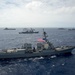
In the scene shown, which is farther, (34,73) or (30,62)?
(30,62)

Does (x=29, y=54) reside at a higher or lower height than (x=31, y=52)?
lower

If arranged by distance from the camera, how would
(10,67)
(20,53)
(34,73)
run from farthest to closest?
1. (20,53)
2. (10,67)
3. (34,73)

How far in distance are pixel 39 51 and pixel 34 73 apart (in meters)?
19.7

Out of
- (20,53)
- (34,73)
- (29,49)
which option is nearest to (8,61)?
(20,53)

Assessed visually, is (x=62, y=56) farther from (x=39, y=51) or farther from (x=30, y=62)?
(x=30, y=62)

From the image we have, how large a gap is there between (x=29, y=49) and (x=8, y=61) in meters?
10.4

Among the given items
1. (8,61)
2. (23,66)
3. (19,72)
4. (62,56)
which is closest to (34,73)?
(19,72)

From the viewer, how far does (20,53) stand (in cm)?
6378

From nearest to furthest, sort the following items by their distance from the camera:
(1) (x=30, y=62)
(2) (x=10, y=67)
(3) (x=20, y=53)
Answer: (2) (x=10, y=67) → (1) (x=30, y=62) → (3) (x=20, y=53)

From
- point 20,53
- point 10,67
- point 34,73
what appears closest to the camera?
point 34,73

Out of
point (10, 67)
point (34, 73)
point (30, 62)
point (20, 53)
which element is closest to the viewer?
point (34, 73)

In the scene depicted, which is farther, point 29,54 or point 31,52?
point 31,52

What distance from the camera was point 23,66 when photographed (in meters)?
53.8

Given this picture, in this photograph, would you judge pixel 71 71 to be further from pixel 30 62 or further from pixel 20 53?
pixel 20 53
